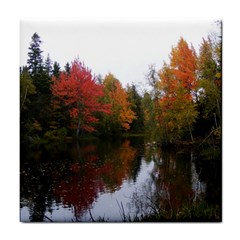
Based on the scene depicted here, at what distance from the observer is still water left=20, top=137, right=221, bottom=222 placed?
5152 millimetres

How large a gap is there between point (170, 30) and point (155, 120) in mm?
1033

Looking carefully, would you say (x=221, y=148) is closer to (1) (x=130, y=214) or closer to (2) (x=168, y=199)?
(2) (x=168, y=199)

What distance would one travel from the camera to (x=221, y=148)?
517 cm

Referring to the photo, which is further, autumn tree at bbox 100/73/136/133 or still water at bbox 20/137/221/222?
autumn tree at bbox 100/73/136/133

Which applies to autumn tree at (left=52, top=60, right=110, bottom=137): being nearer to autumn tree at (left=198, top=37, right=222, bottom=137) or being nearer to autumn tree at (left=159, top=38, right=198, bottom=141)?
autumn tree at (left=159, top=38, right=198, bottom=141)

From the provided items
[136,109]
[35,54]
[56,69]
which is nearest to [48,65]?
[56,69]

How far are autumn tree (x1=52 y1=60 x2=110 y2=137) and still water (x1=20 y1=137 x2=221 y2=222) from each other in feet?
0.84

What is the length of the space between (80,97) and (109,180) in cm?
104

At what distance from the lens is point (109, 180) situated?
5297 mm

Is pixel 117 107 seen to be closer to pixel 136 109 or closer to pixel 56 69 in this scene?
pixel 136 109

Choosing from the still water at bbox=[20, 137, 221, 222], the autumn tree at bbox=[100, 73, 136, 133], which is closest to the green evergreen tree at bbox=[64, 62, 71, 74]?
the autumn tree at bbox=[100, 73, 136, 133]

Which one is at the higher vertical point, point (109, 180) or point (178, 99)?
point (178, 99)
